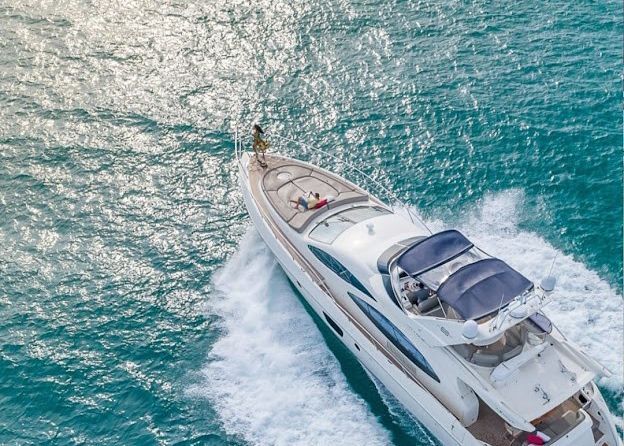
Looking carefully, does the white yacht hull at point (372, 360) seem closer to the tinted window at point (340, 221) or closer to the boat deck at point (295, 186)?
the boat deck at point (295, 186)

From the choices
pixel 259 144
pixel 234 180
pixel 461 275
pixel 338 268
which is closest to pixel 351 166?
pixel 259 144

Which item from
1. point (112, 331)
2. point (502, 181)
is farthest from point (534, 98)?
point (112, 331)

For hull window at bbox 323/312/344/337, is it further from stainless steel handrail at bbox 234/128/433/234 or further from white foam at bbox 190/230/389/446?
stainless steel handrail at bbox 234/128/433/234

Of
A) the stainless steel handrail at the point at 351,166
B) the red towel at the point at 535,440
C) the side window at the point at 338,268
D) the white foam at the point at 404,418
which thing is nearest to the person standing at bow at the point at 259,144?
the stainless steel handrail at the point at 351,166

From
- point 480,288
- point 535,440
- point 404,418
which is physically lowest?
point 404,418

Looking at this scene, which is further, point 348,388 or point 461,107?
point 461,107

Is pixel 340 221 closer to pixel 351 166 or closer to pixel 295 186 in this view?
pixel 295 186

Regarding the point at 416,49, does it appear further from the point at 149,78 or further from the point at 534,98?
the point at 149,78
